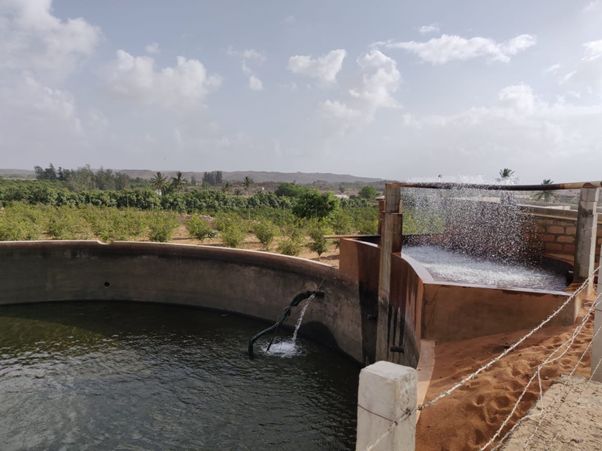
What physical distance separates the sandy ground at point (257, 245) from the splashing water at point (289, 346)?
2.52 m

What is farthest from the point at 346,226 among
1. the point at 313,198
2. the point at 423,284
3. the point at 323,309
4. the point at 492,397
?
the point at 492,397

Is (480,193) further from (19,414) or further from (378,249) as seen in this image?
(19,414)

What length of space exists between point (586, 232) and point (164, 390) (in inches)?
320

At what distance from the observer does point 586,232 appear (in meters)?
7.38

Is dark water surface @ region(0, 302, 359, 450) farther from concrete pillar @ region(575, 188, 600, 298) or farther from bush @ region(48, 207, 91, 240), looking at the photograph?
bush @ region(48, 207, 91, 240)

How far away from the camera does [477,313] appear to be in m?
5.52

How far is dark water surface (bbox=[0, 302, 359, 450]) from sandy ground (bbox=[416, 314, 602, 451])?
10.3ft

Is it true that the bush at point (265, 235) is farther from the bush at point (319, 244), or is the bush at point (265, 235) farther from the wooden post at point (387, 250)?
the wooden post at point (387, 250)

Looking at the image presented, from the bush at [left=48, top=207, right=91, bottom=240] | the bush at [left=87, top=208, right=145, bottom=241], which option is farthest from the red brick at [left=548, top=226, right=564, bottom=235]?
the bush at [left=48, top=207, right=91, bottom=240]

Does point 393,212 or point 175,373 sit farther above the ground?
point 393,212

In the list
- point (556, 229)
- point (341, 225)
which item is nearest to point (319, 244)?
point (341, 225)

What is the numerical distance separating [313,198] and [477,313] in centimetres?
1863

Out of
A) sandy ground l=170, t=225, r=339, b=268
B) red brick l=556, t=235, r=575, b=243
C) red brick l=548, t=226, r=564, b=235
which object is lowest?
sandy ground l=170, t=225, r=339, b=268

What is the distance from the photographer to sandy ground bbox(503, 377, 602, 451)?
309 centimetres
